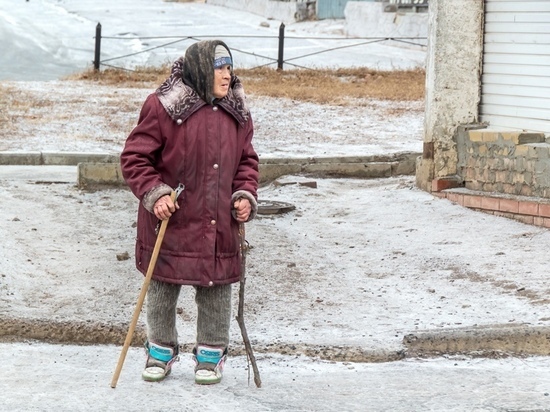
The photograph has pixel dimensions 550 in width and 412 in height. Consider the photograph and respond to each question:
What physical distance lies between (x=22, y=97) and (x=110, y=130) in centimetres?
379

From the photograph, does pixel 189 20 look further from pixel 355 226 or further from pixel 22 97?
pixel 355 226

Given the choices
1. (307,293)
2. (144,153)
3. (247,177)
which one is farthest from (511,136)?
(144,153)

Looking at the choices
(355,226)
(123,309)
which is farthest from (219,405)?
(355,226)

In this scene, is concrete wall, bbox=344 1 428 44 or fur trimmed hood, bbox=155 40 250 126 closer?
fur trimmed hood, bbox=155 40 250 126

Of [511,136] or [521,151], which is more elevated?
[511,136]

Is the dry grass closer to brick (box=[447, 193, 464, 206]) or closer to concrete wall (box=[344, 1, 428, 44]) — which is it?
concrete wall (box=[344, 1, 428, 44])

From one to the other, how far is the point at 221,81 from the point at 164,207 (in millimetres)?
635

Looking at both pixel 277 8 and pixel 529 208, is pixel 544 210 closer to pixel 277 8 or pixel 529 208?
pixel 529 208

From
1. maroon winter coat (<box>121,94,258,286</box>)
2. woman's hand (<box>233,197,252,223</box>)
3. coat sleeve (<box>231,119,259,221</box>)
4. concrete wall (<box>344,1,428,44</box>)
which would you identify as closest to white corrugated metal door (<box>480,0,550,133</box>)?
coat sleeve (<box>231,119,259,221</box>)

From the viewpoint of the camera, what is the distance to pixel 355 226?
978 centimetres

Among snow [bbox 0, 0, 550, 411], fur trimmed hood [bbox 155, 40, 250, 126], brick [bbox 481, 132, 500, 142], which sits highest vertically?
fur trimmed hood [bbox 155, 40, 250, 126]

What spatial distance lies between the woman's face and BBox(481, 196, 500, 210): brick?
4.96 m

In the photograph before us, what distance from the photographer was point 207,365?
5512mm

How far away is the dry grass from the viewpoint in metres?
18.9
